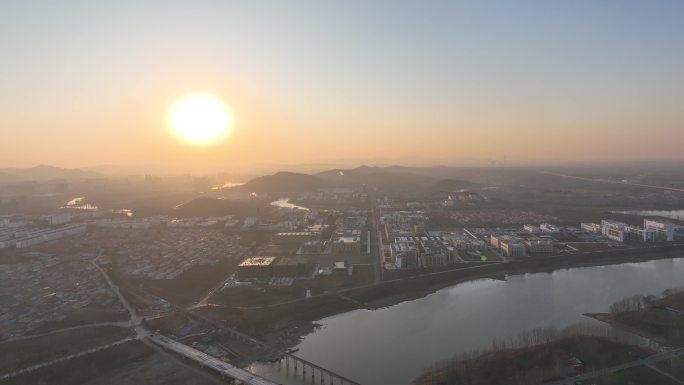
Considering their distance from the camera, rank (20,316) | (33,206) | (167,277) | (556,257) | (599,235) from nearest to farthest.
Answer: (20,316), (167,277), (556,257), (599,235), (33,206)

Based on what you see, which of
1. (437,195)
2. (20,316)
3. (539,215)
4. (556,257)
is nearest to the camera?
(20,316)

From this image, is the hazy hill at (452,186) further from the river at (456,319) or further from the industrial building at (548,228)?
the river at (456,319)

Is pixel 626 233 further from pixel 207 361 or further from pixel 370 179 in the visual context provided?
pixel 370 179

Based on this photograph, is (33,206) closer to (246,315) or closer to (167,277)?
(167,277)

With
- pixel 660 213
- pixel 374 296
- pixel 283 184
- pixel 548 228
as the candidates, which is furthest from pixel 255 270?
pixel 283 184

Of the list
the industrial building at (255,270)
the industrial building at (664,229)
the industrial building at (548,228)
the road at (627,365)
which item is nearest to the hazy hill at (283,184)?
the industrial building at (548,228)

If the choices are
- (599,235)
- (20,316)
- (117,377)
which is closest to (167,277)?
(20,316)
